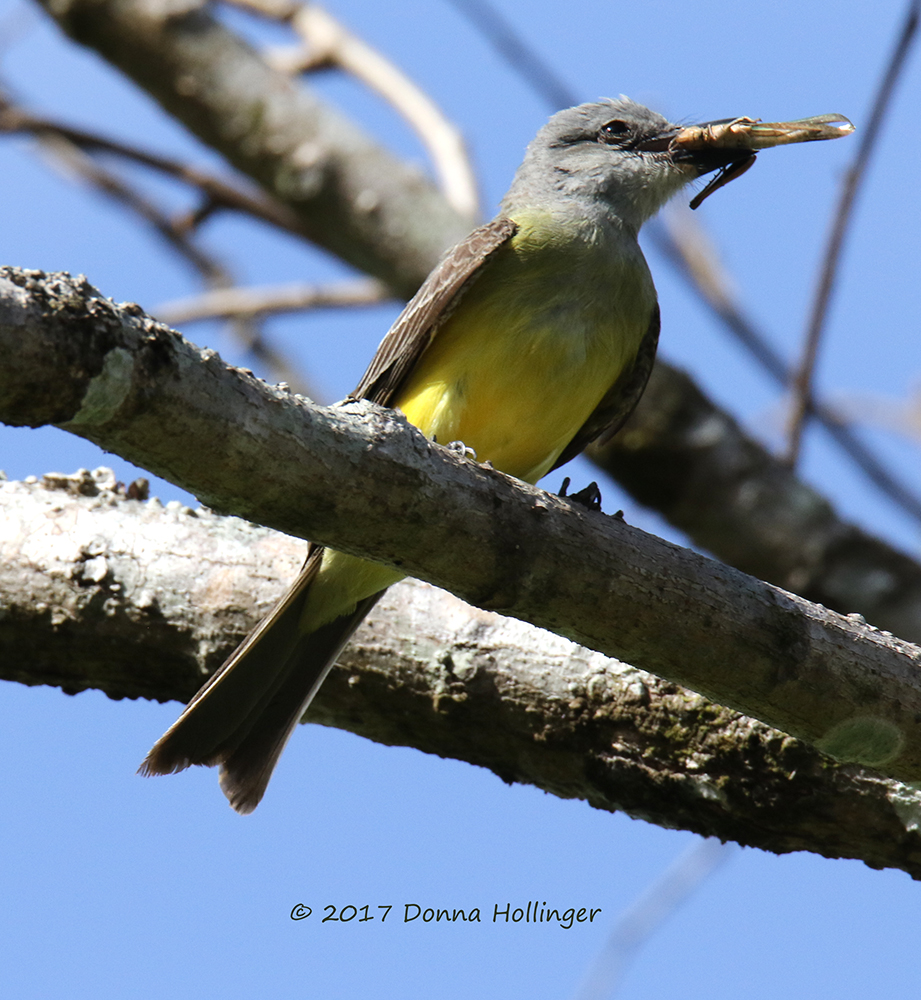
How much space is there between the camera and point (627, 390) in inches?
205

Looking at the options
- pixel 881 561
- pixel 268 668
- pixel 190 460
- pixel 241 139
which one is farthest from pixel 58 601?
pixel 881 561

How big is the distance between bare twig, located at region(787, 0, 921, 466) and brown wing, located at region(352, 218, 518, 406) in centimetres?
135

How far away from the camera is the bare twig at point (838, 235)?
4.68 metres

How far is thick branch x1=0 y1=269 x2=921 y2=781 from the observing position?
2.39m

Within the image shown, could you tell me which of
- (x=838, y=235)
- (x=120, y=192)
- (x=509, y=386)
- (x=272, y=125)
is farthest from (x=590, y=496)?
(x=120, y=192)

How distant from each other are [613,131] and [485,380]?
2139mm

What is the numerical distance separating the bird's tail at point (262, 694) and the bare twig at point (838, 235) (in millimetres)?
2247

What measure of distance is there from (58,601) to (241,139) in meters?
3.42

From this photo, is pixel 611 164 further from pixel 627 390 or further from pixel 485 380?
pixel 485 380

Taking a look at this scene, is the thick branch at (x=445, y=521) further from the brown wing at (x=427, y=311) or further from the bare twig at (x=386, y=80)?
the bare twig at (x=386, y=80)

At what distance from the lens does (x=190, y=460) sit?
2.60m

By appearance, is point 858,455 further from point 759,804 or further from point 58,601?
point 58,601

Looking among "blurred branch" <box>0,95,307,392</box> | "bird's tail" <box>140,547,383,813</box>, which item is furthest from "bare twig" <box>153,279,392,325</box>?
"bird's tail" <box>140,547,383,813</box>

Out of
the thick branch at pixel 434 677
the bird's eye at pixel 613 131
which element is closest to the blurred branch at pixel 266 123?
the bird's eye at pixel 613 131
